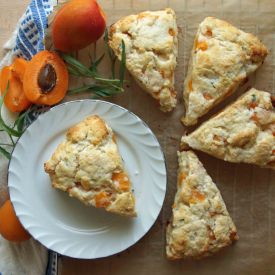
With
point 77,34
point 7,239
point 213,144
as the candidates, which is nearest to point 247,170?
point 213,144

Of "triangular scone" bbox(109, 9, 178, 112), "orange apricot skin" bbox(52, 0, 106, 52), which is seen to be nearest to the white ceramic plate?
"triangular scone" bbox(109, 9, 178, 112)

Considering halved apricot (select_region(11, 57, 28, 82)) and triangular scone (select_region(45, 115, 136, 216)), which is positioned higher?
halved apricot (select_region(11, 57, 28, 82))

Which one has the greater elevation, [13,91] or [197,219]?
[13,91]

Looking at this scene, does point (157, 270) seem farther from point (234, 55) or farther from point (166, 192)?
point (234, 55)

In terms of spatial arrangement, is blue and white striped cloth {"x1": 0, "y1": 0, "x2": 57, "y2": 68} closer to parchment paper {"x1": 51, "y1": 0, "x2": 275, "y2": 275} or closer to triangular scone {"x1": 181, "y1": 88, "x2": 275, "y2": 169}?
parchment paper {"x1": 51, "y1": 0, "x2": 275, "y2": 275}

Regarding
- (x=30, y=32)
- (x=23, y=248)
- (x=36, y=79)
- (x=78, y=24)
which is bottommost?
(x=23, y=248)

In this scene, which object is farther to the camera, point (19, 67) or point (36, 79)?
point (19, 67)

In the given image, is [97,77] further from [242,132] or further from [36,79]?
[242,132]

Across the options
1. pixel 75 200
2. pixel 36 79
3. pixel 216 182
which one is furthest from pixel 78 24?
pixel 216 182
